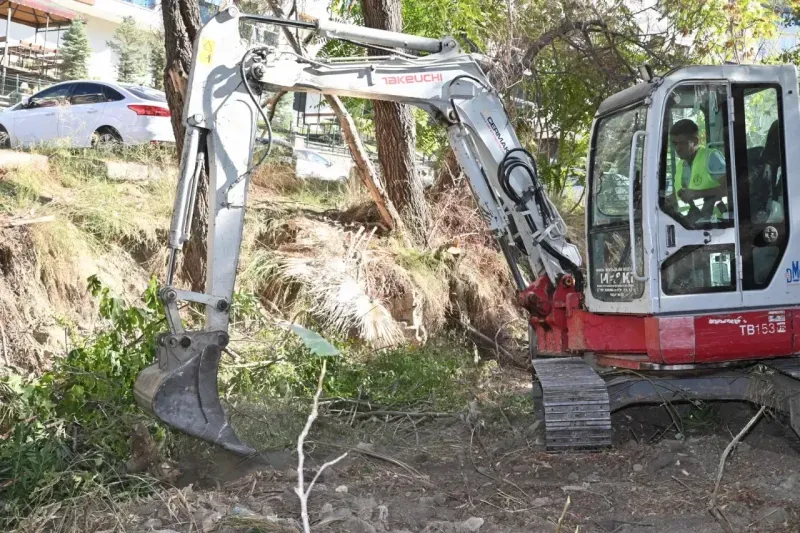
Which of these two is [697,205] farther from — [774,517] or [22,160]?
[22,160]

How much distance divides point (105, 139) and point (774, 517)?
10582 mm

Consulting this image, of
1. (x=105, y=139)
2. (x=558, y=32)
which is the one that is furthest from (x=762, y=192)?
(x=105, y=139)

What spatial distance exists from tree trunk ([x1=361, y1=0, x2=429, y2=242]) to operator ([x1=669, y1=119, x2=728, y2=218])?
17.2ft

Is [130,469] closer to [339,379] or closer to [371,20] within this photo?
[339,379]

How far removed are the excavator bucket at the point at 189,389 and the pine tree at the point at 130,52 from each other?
75.5ft

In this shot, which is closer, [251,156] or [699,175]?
[699,175]

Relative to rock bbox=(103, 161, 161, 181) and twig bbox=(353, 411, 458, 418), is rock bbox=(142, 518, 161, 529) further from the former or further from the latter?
rock bbox=(103, 161, 161, 181)

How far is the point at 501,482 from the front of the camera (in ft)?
19.4

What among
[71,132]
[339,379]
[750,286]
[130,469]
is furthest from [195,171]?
[71,132]

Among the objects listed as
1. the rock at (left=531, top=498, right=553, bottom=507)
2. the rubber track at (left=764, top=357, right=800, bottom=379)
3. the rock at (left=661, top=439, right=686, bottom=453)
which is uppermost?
the rubber track at (left=764, top=357, right=800, bottom=379)

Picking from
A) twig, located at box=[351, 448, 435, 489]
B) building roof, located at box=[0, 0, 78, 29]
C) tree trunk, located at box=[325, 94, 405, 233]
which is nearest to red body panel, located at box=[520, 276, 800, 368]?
twig, located at box=[351, 448, 435, 489]

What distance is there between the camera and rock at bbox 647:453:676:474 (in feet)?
19.8

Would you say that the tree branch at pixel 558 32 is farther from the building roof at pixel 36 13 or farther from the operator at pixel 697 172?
the building roof at pixel 36 13

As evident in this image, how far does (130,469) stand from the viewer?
5984 millimetres
